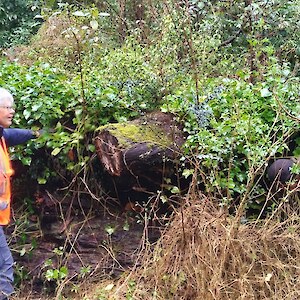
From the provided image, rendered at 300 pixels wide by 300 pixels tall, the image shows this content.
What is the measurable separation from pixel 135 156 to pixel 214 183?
67cm

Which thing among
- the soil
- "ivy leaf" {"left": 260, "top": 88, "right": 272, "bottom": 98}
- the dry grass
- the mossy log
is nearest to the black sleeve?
the mossy log

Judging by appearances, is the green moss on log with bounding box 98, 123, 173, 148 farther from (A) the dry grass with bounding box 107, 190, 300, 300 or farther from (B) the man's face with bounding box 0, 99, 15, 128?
(B) the man's face with bounding box 0, 99, 15, 128

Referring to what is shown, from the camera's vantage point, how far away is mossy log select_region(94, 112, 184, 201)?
4180mm

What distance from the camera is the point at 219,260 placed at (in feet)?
12.1

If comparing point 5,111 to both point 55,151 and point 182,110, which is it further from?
point 182,110

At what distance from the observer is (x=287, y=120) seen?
13.8ft

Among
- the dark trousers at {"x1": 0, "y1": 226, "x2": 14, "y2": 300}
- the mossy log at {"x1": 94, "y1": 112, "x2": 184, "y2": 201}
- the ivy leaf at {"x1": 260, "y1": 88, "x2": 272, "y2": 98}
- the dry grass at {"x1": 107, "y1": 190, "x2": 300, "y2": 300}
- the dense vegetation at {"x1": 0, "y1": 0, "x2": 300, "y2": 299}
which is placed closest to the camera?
the dry grass at {"x1": 107, "y1": 190, "x2": 300, "y2": 300}

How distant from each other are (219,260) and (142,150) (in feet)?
3.51

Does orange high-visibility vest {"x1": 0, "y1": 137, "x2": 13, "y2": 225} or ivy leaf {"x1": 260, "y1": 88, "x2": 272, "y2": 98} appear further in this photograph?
ivy leaf {"x1": 260, "y1": 88, "x2": 272, "y2": 98}

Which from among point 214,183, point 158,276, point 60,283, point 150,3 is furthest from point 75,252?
point 150,3

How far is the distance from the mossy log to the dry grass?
1.42 ft

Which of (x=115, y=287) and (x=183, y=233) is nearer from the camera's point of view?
(x=183, y=233)

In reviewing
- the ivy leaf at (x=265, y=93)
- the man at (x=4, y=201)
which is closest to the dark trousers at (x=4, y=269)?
the man at (x=4, y=201)

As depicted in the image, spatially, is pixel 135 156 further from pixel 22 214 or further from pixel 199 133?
pixel 22 214
